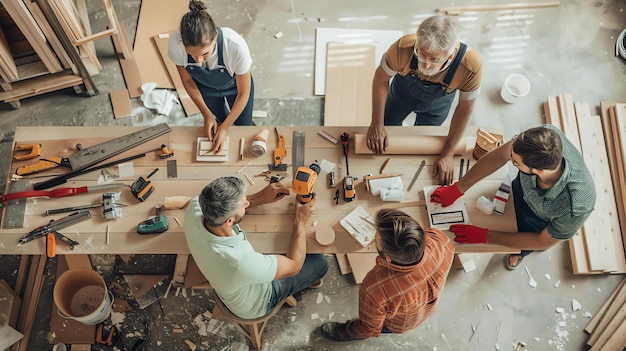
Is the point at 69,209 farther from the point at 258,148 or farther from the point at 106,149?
the point at 258,148

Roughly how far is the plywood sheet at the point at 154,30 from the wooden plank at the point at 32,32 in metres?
0.68

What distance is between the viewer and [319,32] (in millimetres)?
4164

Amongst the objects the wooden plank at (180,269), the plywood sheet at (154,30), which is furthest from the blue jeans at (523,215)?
the plywood sheet at (154,30)

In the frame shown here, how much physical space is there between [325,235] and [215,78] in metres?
1.19

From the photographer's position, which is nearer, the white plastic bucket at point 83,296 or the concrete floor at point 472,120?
the white plastic bucket at point 83,296

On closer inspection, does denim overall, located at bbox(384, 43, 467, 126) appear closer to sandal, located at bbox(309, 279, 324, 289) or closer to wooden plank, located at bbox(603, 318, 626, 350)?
sandal, located at bbox(309, 279, 324, 289)

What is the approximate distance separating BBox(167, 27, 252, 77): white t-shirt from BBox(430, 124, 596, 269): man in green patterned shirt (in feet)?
4.34

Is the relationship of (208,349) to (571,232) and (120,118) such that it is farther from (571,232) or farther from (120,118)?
(571,232)

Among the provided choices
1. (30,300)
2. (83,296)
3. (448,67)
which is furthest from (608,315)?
(30,300)

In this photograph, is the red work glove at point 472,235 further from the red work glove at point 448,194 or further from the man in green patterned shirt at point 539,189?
the red work glove at point 448,194

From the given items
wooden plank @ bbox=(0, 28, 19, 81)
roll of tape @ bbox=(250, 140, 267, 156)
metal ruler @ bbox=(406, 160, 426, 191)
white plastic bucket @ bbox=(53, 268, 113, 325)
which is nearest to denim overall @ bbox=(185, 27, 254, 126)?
roll of tape @ bbox=(250, 140, 267, 156)

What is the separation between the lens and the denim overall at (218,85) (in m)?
2.67

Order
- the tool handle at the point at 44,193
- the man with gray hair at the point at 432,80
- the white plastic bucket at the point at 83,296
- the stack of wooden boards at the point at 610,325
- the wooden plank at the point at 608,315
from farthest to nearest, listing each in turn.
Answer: the wooden plank at the point at 608,315 → the stack of wooden boards at the point at 610,325 → the white plastic bucket at the point at 83,296 → the tool handle at the point at 44,193 → the man with gray hair at the point at 432,80

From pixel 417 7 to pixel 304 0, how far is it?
107 centimetres
